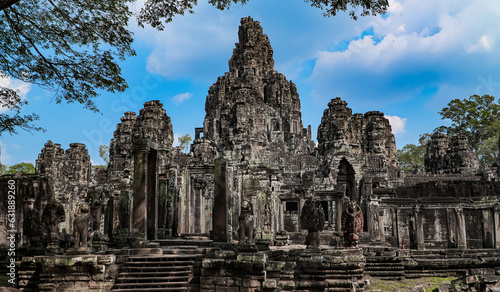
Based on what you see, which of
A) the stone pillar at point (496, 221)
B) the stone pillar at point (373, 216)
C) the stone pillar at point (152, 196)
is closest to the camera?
the stone pillar at point (152, 196)

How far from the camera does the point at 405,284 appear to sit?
47.4 ft

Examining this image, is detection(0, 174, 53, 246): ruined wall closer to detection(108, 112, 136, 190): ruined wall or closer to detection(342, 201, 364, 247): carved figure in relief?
detection(342, 201, 364, 247): carved figure in relief

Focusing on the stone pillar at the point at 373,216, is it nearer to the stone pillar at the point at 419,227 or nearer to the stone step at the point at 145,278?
the stone pillar at the point at 419,227

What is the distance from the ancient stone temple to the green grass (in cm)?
57

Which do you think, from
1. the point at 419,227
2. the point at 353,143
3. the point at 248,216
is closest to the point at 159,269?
the point at 248,216

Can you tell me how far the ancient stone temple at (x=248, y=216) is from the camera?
988cm

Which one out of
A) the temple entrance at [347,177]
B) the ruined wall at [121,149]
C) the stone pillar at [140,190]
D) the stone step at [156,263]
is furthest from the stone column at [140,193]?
the ruined wall at [121,149]

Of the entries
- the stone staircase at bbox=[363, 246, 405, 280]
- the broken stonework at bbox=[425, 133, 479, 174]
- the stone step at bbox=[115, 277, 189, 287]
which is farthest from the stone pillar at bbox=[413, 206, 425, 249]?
the broken stonework at bbox=[425, 133, 479, 174]

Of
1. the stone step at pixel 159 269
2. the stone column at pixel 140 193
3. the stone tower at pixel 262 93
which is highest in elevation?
the stone tower at pixel 262 93

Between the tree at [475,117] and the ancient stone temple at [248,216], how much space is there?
27.2 ft

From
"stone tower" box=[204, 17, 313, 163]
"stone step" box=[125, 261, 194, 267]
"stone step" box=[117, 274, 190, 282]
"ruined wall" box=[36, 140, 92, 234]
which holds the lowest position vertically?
"stone step" box=[117, 274, 190, 282]

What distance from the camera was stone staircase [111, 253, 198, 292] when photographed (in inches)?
375

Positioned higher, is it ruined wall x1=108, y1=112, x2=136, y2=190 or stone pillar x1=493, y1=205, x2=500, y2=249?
ruined wall x1=108, y1=112, x2=136, y2=190

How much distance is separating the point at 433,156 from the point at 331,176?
18899 millimetres
